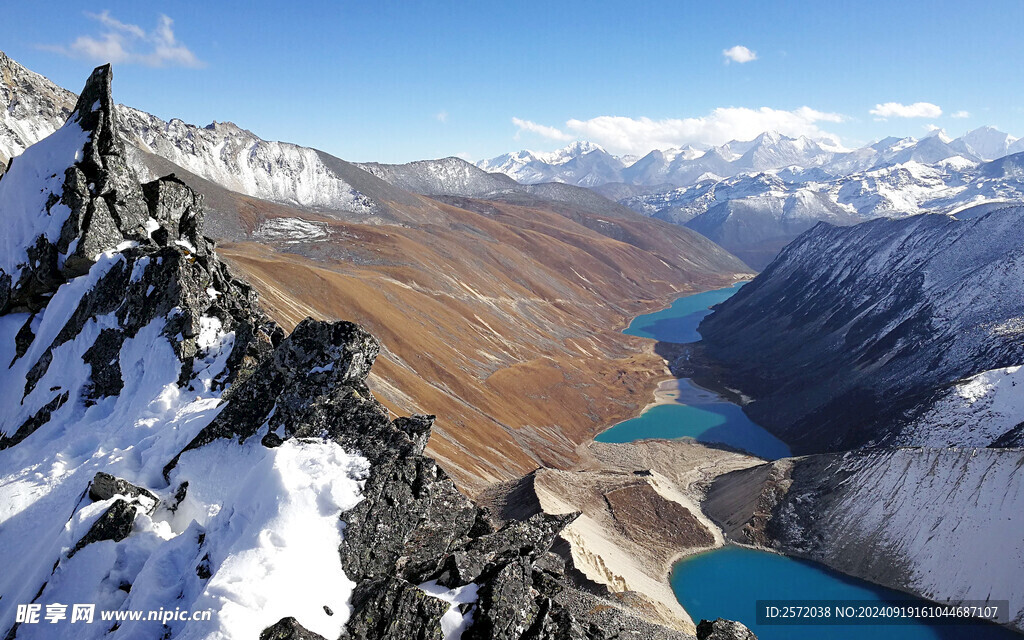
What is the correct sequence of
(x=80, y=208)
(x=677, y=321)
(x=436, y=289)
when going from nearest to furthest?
(x=80, y=208), (x=436, y=289), (x=677, y=321)

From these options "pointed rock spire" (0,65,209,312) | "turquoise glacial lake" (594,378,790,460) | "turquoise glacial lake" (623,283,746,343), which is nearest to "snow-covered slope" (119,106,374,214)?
"turquoise glacial lake" (623,283,746,343)

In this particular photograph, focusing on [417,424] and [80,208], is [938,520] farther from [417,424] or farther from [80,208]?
[80,208]

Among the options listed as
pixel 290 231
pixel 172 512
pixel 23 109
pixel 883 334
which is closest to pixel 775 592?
pixel 172 512

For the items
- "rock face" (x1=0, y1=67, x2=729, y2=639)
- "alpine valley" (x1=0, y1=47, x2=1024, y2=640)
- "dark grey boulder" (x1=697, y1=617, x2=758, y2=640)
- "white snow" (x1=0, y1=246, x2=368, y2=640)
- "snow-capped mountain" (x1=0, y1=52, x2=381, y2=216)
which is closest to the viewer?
"white snow" (x1=0, y1=246, x2=368, y2=640)

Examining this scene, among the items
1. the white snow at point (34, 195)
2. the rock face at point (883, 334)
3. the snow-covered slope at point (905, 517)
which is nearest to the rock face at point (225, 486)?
the white snow at point (34, 195)

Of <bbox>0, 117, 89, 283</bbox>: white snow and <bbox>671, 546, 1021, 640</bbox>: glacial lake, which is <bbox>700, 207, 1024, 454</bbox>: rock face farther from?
<bbox>0, 117, 89, 283</bbox>: white snow

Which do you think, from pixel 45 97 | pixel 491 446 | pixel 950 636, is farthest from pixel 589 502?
pixel 45 97

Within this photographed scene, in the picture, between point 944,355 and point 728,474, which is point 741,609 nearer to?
point 728,474
